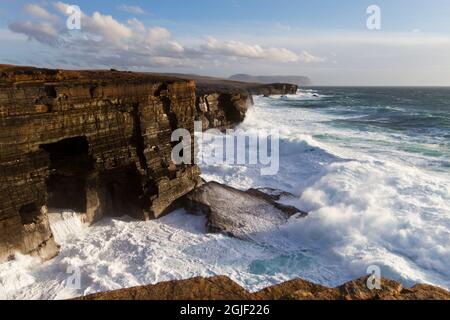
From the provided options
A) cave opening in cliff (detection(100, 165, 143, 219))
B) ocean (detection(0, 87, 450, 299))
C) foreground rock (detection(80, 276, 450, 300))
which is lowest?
ocean (detection(0, 87, 450, 299))

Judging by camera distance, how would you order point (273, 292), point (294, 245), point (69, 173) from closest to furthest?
point (273, 292)
point (294, 245)
point (69, 173)

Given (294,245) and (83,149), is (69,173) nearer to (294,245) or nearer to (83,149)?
(83,149)

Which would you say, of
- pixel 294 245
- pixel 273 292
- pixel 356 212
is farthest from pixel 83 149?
pixel 356 212

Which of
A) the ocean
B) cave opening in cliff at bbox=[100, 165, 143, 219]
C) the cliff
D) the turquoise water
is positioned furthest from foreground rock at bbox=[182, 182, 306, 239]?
cave opening in cliff at bbox=[100, 165, 143, 219]

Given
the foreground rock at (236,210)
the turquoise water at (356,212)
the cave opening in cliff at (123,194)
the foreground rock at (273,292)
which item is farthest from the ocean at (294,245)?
the foreground rock at (273,292)

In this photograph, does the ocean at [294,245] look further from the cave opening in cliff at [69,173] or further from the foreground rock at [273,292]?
the foreground rock at [273,292]

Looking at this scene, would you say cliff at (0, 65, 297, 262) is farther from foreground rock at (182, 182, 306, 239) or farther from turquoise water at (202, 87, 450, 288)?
turquoise water at (202, 87, 450, 288)

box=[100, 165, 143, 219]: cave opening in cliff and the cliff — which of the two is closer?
the cliff
